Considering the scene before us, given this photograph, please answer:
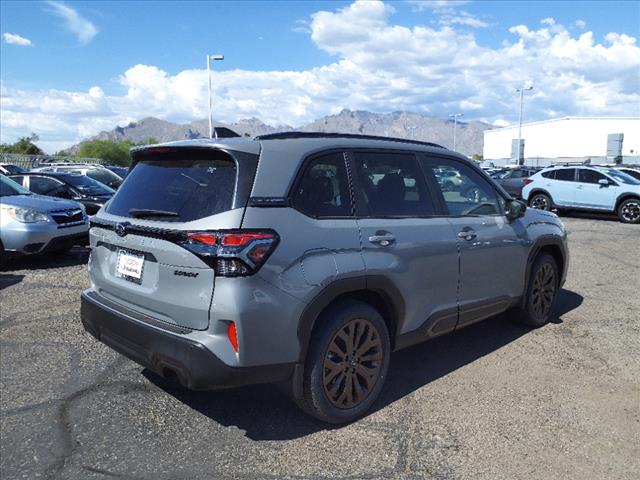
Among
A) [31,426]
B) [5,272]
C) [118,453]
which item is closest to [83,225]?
[5,272]

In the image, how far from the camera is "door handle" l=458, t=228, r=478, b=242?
3.98 meters

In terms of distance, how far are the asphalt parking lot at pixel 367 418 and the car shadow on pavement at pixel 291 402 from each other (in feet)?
0.04

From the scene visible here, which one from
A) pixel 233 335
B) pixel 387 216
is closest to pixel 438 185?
pixel 387 216

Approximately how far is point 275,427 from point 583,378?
7.89ft

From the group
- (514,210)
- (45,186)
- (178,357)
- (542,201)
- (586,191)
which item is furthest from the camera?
(542,201)

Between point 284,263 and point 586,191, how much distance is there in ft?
51.3

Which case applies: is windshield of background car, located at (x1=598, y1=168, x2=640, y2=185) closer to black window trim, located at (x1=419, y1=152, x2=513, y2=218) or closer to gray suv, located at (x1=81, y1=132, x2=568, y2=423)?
black window trim, located at (x1=419, y1=152, x2=513, y2=218)

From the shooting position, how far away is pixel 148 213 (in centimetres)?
312

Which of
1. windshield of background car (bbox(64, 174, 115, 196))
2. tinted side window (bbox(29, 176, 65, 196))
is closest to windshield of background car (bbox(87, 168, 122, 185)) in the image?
windshield of background car (bbox(64, 174, 115, 196))

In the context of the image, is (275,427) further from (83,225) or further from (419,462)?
(83,225)

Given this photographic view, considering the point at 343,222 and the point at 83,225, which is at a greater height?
the point at 343,222

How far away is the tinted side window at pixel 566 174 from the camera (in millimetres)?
16422

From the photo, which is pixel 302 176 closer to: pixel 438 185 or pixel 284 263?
pixel 284 263

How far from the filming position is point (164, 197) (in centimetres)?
313
